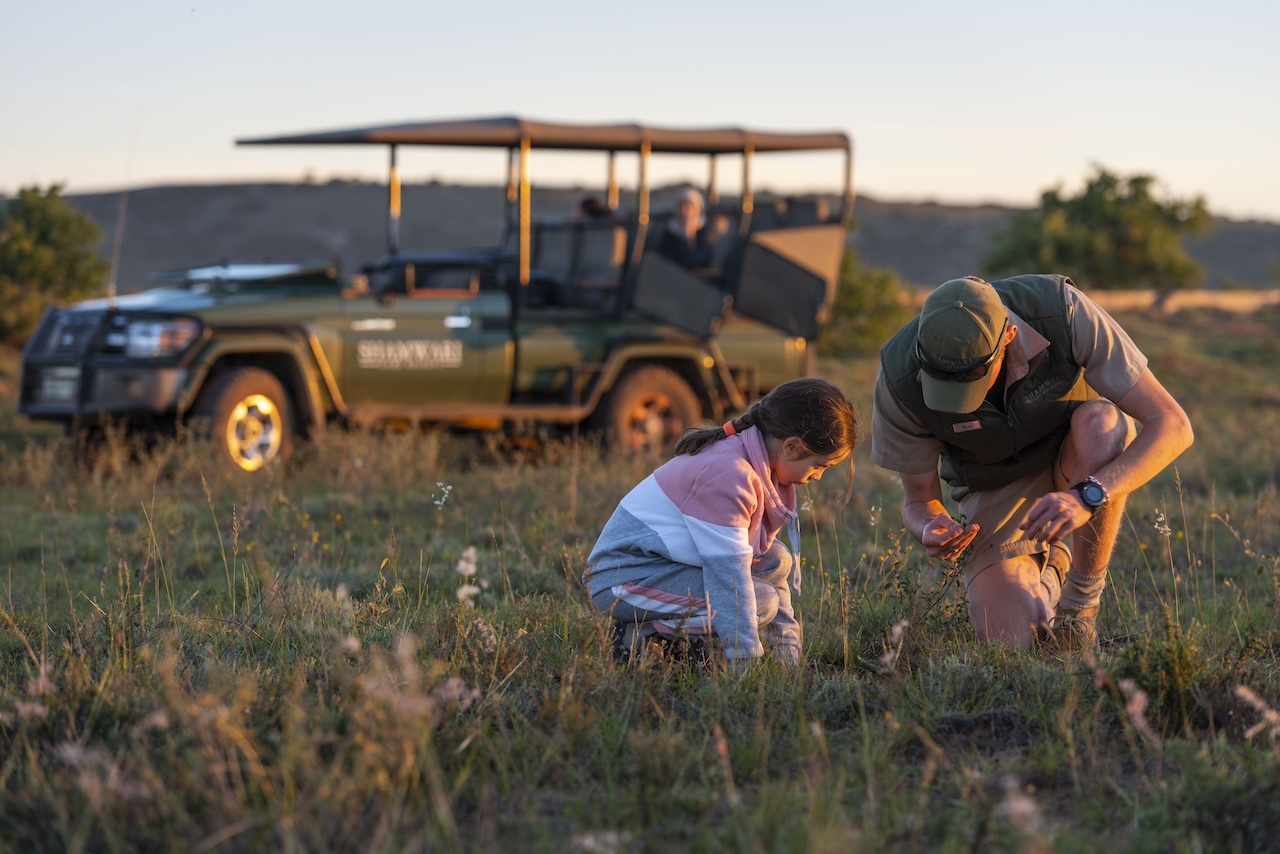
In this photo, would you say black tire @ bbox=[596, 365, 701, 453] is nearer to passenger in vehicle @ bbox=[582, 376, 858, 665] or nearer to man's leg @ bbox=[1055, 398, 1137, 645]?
man's leg @ bbox=[1055, 398, 1137, 645]

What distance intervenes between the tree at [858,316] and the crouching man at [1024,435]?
15206 millimetres

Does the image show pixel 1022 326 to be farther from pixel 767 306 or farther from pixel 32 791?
pixel 767 306

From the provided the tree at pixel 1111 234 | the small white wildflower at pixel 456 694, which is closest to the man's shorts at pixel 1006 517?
the small white wildflower at pixel 456 694

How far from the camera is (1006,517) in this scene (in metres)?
4.79

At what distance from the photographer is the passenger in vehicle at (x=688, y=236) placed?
1021cm

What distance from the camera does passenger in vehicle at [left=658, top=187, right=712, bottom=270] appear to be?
33.5ft

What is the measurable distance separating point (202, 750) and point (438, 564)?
2913 millimetres

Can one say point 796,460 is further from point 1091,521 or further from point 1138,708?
point 1138,708

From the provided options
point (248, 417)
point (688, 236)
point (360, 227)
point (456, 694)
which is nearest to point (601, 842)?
point (456, 694)

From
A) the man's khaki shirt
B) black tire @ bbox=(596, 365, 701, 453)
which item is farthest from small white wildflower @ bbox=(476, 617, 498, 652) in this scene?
black tire @ bbox=(596, 365, 701, 453)

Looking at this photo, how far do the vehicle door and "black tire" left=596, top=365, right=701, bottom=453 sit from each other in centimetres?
83

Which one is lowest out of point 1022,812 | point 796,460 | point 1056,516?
point 1022,812

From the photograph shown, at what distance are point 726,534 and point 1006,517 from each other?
4.80 feet

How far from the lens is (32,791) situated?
284 centimetres
